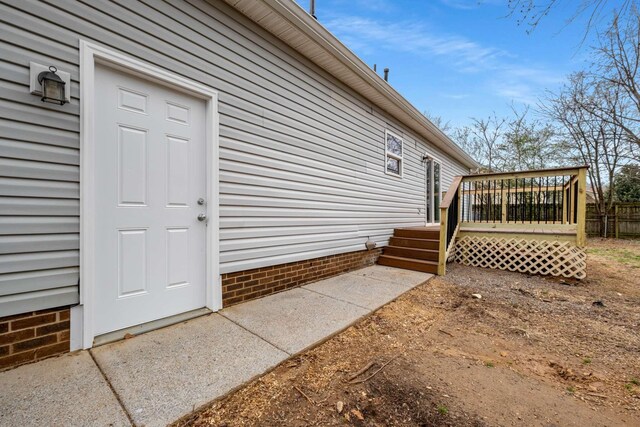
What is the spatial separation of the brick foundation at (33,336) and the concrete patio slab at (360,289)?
8.19 feet

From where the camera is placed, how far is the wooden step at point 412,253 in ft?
16.6

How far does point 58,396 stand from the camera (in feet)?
5.07

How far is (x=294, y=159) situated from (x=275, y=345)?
239 cm

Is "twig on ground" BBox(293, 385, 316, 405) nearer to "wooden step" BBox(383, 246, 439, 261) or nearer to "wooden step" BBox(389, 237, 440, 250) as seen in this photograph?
"wooden step" BBox(383, 246, 439, 261)

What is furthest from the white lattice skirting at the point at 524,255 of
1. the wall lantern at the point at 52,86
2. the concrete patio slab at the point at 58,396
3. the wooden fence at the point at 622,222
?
the wooden fence at the point at 622,222

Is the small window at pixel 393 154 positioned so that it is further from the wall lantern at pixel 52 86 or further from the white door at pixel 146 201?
the wall lantern at pixel 52 86

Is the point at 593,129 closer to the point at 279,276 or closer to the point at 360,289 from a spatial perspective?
the point at 360,289

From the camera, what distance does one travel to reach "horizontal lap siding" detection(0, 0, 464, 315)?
1825 mm

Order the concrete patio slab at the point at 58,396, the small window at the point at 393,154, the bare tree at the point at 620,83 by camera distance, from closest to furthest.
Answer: the concrete patio slab at the point at 58,396
the small window at the point at 393,154
the bare tree at the point at 620,83

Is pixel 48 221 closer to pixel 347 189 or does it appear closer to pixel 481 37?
pixel 347 189

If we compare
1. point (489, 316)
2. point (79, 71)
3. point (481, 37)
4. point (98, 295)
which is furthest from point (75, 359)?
point (481, 37)

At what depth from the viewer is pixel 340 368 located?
2.01 m

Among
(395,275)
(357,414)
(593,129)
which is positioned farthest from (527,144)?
(357,414)

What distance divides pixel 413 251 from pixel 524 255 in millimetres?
1984
